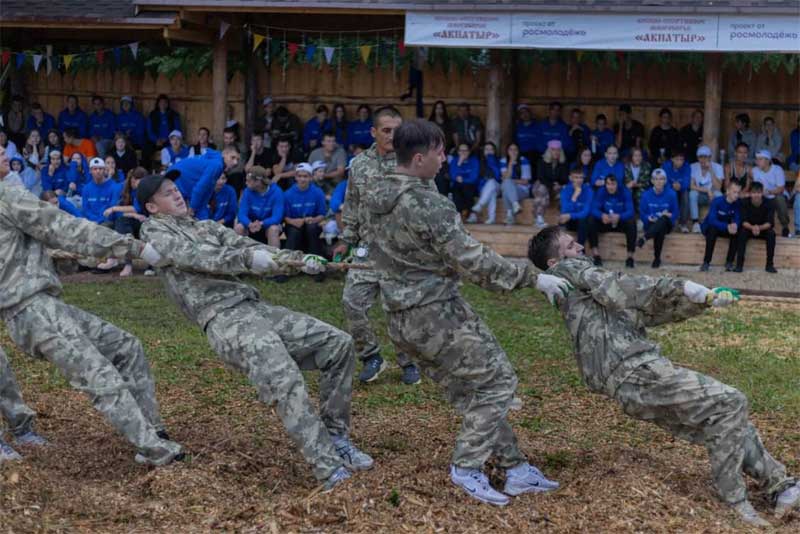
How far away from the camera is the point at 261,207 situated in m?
14.8

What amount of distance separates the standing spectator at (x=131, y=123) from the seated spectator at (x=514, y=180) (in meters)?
5.94

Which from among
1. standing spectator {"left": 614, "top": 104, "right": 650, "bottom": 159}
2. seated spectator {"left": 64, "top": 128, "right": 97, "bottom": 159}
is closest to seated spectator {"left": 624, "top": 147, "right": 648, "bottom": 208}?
standing spectator {"left": 614, "top": 104, "right": 650, "bottom": 159}

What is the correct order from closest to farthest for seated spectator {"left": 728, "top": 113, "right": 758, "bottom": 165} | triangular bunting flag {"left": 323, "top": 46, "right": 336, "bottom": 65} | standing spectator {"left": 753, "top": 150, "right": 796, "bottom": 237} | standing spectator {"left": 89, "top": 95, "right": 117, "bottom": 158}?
standing spectator {"left": 753, "top": 150, "right": 796, "bottom": 237} < seated spectator {"left": 728, "top": 113, "right": 758, "bottom": 165} < triangular bunting flag {"left": 323, "top": 46, "right": 336, "bottom": 65} < standing spectator {"left": 89, "top": 95, "right": 117, "bottom": 158}

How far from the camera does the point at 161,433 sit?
7227mm

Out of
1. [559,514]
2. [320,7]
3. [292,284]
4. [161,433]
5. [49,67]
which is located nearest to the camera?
[559,514]

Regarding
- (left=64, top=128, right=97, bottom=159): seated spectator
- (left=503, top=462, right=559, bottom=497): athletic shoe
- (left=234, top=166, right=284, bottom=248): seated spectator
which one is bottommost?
(left=503, top=462, right=559, bottom=497): athletic shoe

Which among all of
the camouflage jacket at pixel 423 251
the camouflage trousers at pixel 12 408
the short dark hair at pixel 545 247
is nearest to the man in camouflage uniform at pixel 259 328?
the camouflage jacket at pixel 423 251

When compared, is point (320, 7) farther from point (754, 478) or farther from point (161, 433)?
point (754, 478)

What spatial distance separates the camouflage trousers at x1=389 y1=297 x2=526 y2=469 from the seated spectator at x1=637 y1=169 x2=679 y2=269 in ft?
30.8

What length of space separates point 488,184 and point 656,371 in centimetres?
1039

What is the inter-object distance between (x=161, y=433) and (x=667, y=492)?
9.96 feet

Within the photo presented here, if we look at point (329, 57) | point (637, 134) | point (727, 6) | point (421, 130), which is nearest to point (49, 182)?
point (329, 57)

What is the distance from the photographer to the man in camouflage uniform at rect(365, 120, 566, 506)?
20.5 ft

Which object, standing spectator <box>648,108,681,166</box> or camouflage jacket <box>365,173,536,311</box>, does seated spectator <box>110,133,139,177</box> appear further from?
camouflage jacket <box>365,173,536,311</box>
